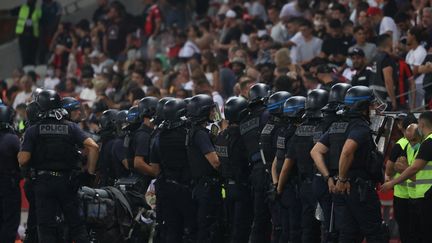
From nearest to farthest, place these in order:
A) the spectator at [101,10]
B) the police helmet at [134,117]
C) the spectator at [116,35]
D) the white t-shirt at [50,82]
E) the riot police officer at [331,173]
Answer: the riot police officer at [331,173], the police helmet at [134,117], the white t-shirt at [50,82], the spectator at [116,35], the spectator at [101,10]

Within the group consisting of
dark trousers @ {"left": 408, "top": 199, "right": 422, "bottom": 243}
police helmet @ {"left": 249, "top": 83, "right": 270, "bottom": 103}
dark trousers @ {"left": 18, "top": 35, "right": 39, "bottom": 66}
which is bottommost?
dark trousers @ {"left": 408, "top": 199, "right": 422, "bottom": 243}

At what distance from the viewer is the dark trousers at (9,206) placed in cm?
1767

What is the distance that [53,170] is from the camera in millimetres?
16250

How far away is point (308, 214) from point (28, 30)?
17.4 meters

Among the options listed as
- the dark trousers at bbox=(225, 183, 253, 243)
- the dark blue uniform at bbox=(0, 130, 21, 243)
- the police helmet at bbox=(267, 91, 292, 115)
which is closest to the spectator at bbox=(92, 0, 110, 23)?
the dark blue uniform at bbox=(0, 130, 21, 243)

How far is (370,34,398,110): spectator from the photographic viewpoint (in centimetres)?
1903

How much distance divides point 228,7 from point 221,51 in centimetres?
291

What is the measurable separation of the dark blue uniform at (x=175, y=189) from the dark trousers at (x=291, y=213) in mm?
1544

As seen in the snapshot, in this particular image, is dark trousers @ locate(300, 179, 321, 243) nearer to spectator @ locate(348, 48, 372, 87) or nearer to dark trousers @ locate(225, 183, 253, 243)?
dark trousers @ locate(225, 183, 253, 243)

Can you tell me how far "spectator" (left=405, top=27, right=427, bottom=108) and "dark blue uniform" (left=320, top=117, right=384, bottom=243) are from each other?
16.3ft

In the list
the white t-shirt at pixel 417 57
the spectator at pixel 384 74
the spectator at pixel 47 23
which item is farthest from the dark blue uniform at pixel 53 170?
the spectator at pixel 47 23

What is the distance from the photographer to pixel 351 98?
14.5 metres

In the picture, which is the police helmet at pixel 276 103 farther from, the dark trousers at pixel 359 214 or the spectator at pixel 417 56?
the spectator at pixel 417 56

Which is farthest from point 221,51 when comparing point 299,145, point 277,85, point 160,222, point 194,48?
point 299,145
